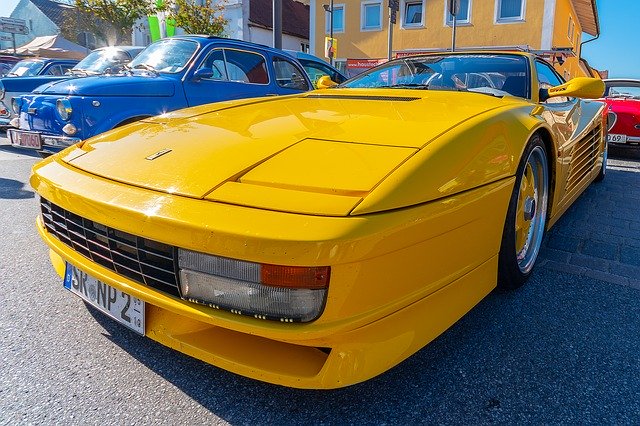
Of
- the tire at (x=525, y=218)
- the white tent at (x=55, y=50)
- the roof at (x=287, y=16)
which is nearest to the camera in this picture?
the tire at (x=525, y=218)

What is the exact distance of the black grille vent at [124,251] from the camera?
4.28 ft

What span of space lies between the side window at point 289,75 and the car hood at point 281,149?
346cm

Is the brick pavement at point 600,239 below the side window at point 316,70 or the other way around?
below

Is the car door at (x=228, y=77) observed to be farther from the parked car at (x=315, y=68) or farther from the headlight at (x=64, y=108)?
the parked car at (x=315, y=68)

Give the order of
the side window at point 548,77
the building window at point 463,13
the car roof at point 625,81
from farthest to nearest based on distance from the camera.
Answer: the building window at point 463,13 < the car roof at point 625,81 < the side window at point 548,77

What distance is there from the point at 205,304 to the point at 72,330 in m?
0.86

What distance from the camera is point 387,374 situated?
1.56 meters

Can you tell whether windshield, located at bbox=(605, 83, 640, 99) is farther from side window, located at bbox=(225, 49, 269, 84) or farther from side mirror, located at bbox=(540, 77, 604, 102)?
side mirror, located at bbox=(540, 77, 604, 102)

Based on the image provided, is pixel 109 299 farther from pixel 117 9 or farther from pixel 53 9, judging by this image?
pixel 53 9

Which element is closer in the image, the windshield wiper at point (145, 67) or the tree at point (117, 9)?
the windshield wiper at point (145, 67)

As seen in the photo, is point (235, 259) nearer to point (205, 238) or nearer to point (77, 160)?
point (205, 238)

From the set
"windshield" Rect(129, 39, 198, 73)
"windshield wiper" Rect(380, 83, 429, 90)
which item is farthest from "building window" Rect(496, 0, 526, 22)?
"windshield wiper" Rect(380, 83, 429, 90)

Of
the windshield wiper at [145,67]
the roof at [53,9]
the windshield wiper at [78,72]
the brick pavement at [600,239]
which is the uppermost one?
the roof at [53,9]

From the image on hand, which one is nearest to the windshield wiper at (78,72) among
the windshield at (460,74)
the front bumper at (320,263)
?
the windshield at (460,74)
